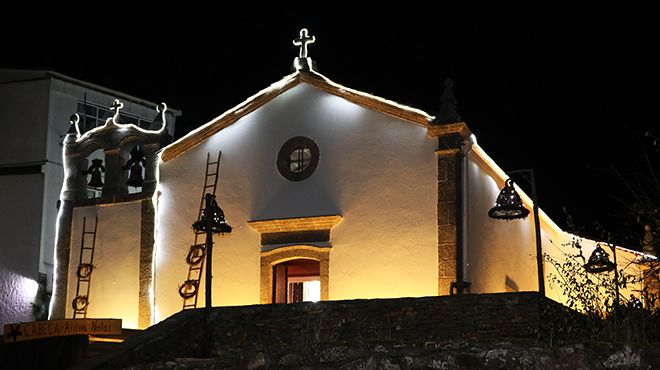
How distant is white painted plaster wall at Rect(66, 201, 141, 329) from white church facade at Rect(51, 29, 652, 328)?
30 millimetres

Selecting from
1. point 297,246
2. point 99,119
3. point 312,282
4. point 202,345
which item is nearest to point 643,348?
point 202,345

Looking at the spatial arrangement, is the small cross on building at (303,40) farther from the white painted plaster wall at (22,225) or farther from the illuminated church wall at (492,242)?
the white painted plaster wall at (22,225)

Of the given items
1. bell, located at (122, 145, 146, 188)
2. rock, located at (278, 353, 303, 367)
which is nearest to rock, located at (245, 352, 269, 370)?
rock, located at (278, 353, 303, 367)

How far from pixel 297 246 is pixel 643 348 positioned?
34.8 ft

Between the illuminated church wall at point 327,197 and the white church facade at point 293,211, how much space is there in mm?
25

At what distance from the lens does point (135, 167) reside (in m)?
20.8

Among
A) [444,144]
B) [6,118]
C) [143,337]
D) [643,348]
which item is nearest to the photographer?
[643,348]

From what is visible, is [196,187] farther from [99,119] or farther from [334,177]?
[99,119]

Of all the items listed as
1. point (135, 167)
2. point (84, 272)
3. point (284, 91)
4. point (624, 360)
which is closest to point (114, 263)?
point (84, 272)

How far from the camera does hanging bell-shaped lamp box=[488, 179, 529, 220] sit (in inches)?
600

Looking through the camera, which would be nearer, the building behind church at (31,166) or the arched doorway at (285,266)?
the arched doorway at (285,266)

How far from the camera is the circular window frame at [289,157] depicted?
19.4 meters

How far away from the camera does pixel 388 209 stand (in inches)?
728

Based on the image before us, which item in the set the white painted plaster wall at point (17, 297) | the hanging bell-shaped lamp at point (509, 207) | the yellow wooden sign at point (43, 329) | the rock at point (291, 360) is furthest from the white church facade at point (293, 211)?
the rock at point (291, 360)
